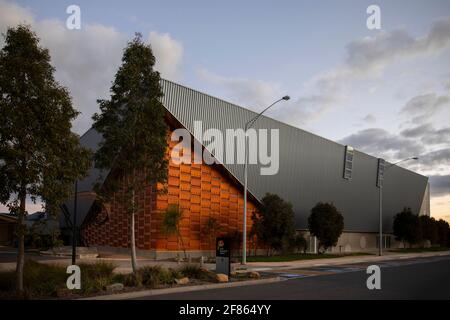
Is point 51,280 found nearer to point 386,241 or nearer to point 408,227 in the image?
point 408,227

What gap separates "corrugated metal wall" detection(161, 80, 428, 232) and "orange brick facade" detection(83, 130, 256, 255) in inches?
83.0

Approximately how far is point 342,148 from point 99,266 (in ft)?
143

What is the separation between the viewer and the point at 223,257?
68.9 feet

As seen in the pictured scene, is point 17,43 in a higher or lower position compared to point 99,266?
higher

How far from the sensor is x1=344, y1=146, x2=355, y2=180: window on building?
56.8 m

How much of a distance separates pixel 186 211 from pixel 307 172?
17.9m

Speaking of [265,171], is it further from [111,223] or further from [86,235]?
[86,235]

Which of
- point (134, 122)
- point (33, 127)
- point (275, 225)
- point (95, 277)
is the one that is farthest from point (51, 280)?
point (275, 225)

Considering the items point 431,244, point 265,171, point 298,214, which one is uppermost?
point 265,171

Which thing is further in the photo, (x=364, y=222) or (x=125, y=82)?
(x=364, y=222)

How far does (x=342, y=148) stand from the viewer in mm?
56281

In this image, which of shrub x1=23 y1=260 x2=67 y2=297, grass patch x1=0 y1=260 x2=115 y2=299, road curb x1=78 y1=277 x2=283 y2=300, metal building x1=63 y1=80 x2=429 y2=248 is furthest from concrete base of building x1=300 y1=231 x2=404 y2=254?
shrub x1=23 y1=260 x2=67 y2=297
